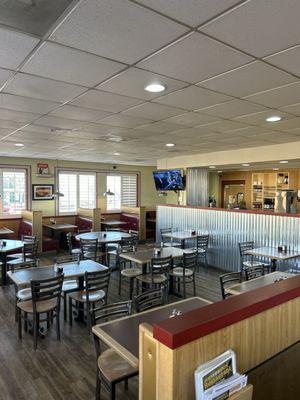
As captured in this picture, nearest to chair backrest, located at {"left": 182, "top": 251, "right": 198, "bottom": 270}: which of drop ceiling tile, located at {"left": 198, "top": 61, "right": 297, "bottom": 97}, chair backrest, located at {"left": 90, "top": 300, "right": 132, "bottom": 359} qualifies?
chair backrest, located at {"left": 90, "top": 300, "right": 132, "bottom": 359}

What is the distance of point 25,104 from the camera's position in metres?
3.61

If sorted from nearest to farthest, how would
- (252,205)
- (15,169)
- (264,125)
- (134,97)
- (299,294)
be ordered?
(299,294) < (134,97) < (264,125) < (15,169) < (252,205)

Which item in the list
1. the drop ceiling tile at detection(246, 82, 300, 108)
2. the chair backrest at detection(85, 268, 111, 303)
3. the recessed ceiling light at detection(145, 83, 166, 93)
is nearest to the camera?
the recessed ceiling light at detection(145, 83, 166, 93)

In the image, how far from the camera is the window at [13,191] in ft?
31.6

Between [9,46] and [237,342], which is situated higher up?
[9,46]

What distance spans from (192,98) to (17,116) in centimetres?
249

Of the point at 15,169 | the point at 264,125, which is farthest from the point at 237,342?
the point at 15,169

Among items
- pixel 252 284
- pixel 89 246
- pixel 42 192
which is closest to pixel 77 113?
pixel 252 284

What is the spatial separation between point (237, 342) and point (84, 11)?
204cm

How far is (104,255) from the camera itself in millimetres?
7281

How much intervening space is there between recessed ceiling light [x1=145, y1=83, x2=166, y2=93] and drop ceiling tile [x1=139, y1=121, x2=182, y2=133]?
57.7 inches

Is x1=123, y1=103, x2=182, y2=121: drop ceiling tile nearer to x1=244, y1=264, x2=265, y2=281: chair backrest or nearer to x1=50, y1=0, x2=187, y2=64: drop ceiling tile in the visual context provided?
x1=50, y1=0, x2=187, y2=64: drop ceiling tile

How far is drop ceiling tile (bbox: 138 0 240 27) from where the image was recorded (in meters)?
1.61

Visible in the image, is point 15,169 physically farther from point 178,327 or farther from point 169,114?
point 178,327
